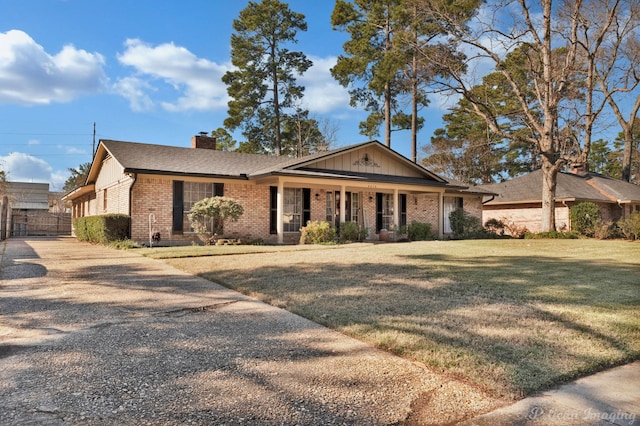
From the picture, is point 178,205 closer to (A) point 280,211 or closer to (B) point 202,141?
(A) point 280,211

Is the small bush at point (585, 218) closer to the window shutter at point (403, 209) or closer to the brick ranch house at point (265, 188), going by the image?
the brick ranch house at point (265, 188)

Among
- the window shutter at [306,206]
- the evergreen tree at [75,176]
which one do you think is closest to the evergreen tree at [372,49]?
the window shutter at [306,206]

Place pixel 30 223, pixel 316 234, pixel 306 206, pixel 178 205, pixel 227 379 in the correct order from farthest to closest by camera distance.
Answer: pixel 30 223, pixel 306 206, pixel 316 234, pixel 178 205, pixel 227 379

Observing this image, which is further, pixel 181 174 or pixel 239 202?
pixel 239 202

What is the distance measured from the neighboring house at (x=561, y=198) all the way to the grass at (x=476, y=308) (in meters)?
15.7

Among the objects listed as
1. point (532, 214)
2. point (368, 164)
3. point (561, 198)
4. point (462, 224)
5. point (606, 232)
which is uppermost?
point (368, 164)

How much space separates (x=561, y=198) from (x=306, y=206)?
14555 millimetres

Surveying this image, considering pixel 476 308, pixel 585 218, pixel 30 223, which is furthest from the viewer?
pixel 30 223

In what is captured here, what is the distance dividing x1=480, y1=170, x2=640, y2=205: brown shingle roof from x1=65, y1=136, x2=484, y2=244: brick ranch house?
5.31 metres

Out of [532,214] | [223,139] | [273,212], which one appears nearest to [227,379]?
[273,212]

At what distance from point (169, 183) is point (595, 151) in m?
48.1

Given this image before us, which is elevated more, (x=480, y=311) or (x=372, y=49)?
(x=372, y=49)

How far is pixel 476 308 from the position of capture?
4.96m

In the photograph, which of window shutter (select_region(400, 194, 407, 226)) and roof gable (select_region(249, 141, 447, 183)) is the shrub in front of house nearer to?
roof gable (select_region(249, 141, 447, 183))
